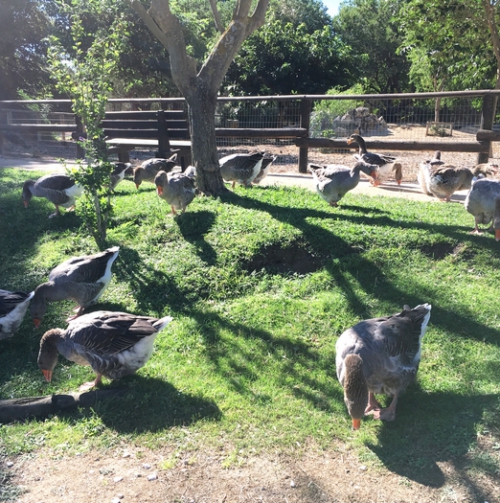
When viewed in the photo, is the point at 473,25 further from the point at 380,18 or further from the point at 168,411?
the point at 380,18

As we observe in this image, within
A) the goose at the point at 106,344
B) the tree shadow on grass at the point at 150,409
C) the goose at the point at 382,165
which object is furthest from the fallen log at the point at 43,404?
the goose at the point at 382,165

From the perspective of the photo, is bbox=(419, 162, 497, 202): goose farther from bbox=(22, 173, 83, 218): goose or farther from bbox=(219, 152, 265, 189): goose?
bbox=(22, 173, 83, 218): goose

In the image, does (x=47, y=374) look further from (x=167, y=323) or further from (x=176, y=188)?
(x=176, y=188)

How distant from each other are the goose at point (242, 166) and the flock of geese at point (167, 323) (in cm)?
105

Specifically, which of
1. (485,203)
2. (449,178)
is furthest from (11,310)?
(449,178)

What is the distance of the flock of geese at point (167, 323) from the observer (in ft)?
14.6

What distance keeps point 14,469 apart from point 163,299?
2.92 meters

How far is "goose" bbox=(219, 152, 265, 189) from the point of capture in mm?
10227

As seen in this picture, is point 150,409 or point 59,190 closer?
point 150,409

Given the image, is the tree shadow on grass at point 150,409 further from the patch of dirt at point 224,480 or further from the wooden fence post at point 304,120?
the wooden fence post at point 304,120

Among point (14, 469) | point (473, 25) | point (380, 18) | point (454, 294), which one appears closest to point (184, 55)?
point (454, 294)

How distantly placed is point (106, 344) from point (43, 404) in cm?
81

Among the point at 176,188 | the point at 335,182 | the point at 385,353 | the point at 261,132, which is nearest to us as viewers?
the point at 385,353

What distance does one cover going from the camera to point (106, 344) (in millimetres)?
4910
